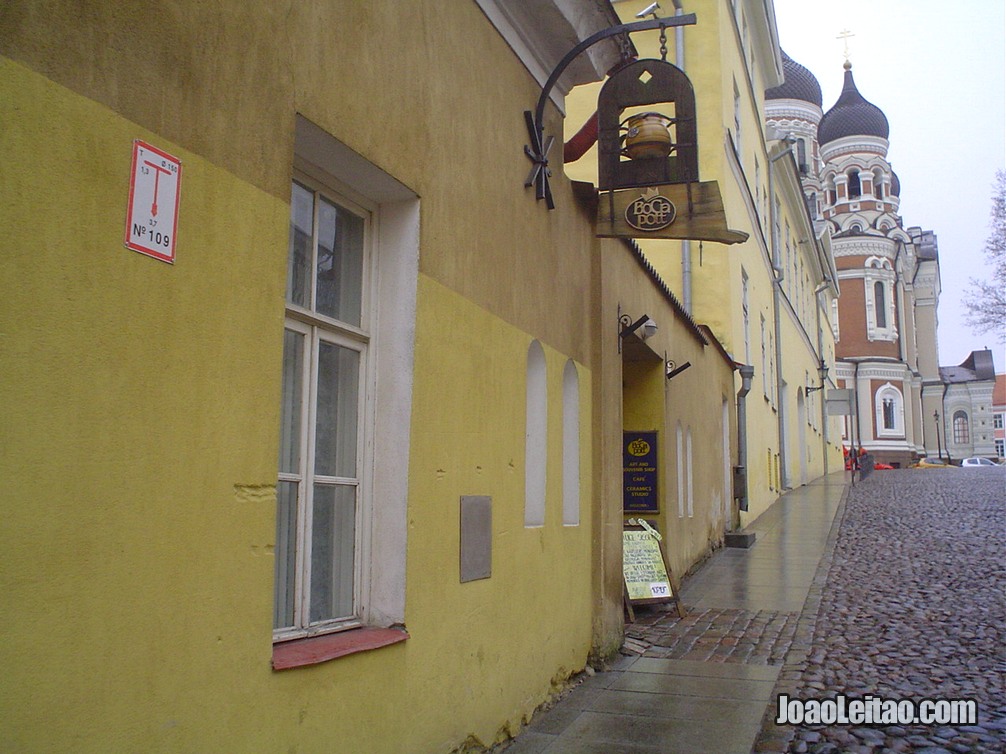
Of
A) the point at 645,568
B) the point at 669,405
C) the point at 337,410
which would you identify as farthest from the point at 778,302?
the point at 337,410

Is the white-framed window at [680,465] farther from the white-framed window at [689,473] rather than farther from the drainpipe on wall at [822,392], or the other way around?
the drainpipe on wall at [822,392]

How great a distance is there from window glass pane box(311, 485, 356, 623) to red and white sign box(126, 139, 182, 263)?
4.99ft

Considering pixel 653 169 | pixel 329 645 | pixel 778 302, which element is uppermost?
pixel 778 302

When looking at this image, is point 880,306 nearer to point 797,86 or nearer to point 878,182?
point 878,182

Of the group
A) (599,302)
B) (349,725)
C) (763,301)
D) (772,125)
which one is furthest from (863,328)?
(349,725)

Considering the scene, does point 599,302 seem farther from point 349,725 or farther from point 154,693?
point 154,693

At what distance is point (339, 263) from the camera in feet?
14.7

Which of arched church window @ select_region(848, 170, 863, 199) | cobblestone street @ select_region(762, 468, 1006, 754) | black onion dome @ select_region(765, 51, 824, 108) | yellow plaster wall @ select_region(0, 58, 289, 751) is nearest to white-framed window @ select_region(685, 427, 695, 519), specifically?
cobblestone street @ select_region(762, 468, 1006, 754)

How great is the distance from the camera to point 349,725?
12.8 ft

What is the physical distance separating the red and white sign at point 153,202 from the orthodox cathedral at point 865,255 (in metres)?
54.9

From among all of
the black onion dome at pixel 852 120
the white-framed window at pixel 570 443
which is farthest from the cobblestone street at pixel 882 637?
the black onion dome at pixel 852 120

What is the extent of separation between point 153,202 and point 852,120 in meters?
71.5

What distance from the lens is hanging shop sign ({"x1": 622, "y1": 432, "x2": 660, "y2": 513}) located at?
10766 millimetres

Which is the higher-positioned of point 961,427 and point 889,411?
point 961,427
